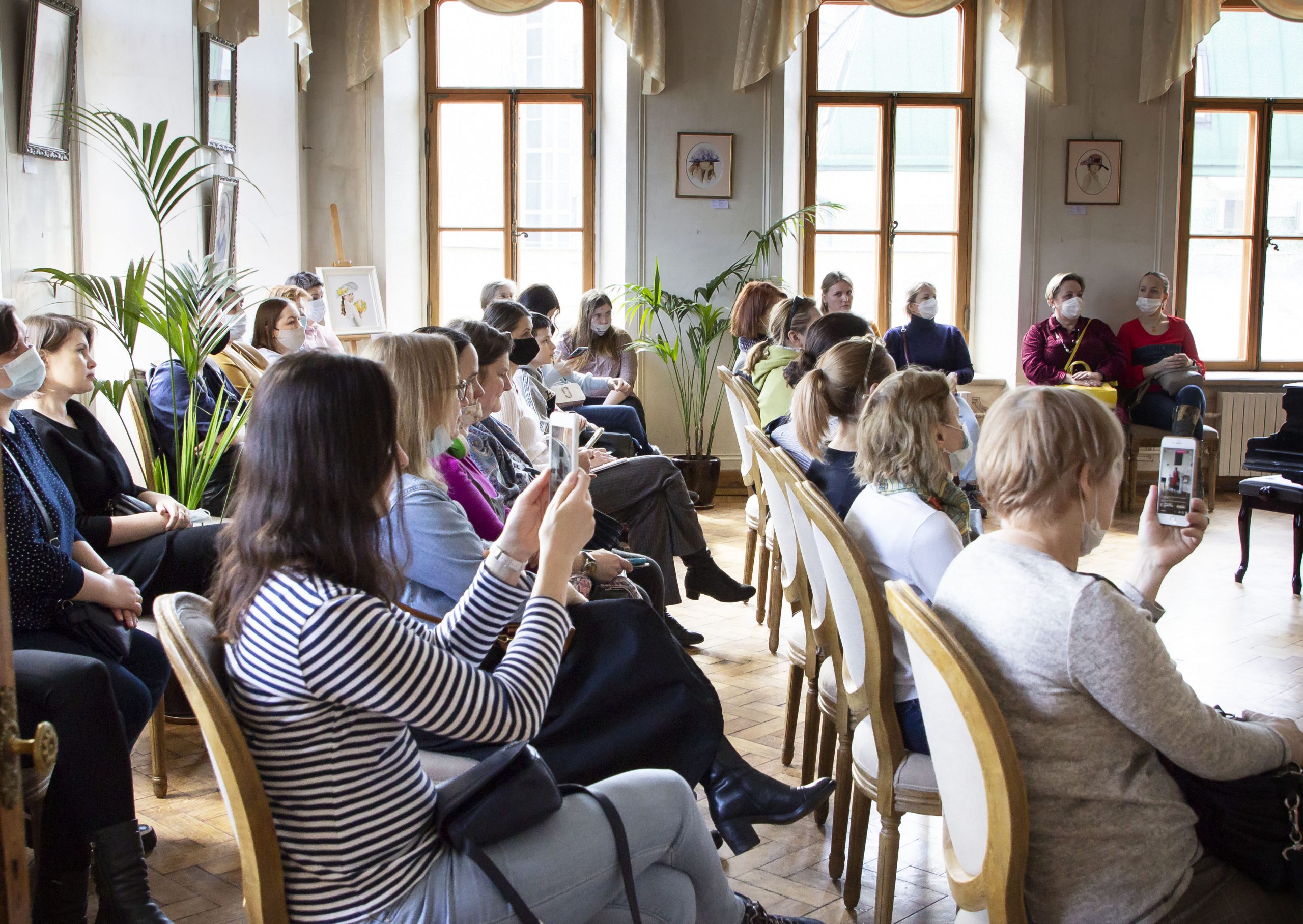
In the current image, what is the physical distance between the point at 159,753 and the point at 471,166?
560 cm

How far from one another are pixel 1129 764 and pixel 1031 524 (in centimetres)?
35

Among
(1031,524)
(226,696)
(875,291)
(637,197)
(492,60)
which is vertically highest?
(492,60)

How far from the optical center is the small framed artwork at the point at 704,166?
746 cm

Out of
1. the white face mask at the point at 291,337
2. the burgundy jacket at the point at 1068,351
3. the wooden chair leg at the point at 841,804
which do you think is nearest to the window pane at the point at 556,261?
the burgundy jacket at the point at 1068,351

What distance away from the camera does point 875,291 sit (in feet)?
26.7

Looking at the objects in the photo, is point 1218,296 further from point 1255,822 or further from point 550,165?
point 1255,822

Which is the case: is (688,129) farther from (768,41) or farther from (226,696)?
(226,696)

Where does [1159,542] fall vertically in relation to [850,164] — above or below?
below

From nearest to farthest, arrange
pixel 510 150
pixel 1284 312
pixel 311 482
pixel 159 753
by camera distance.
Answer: pixel 311 482, pixel 159 753, pixel 510 150, pixel 1284 312

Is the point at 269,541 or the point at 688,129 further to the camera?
the point at 688,129


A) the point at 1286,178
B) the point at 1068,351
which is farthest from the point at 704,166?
the point at 1286,178

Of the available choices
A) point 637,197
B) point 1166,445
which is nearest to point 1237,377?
point 637,197

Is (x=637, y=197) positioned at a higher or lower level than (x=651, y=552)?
higher

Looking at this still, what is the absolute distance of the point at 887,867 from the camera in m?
2.13
